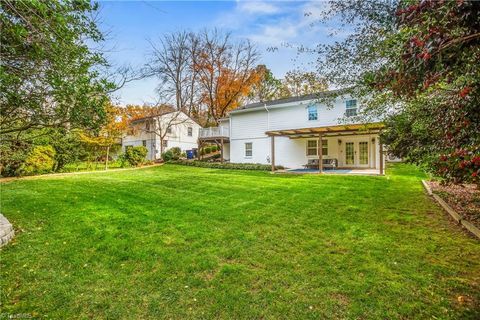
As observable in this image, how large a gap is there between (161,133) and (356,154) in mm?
17425

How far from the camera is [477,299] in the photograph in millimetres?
2754

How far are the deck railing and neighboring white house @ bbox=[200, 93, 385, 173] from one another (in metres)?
0.34

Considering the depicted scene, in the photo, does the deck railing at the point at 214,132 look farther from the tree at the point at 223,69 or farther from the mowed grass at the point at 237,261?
the mowed grass at the point at 237,261

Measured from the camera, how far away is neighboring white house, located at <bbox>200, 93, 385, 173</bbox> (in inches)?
642

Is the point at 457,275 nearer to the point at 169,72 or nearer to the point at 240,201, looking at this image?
the point at 240,201

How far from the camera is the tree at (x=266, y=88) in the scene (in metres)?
32.2

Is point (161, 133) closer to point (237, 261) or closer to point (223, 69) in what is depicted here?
point (223, 69)

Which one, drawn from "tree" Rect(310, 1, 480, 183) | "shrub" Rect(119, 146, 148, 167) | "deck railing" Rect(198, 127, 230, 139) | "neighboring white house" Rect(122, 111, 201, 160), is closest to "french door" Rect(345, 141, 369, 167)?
"deck railing" Rect(198, 127, 230, 139)

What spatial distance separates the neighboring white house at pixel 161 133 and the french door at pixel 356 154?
1465cm

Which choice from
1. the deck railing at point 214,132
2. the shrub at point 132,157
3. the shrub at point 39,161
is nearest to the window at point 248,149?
the deck railing at point 214,132

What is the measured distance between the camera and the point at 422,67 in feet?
7.59

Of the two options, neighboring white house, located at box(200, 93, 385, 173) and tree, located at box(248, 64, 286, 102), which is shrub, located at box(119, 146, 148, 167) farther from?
tree, located at box(248, 64, 286, 102)

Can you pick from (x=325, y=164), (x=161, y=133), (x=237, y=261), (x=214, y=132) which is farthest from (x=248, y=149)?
(x=237, y=261)

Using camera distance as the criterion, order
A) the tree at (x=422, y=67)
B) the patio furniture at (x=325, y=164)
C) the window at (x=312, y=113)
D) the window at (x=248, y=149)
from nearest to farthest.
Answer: the tree at (x=422, y=67)
the patio furniture at (x=325, y=164)
the window at (x=312, y=113)
the window at (x=248, y=149)
